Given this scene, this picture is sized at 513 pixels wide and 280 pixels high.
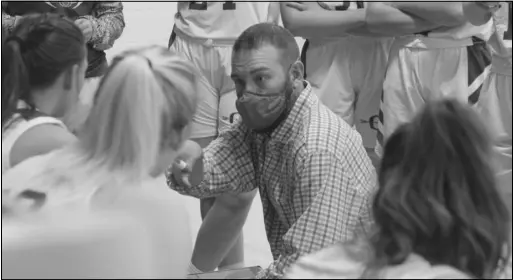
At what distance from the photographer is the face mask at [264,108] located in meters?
3.09

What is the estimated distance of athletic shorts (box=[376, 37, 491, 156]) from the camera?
12.5 feet

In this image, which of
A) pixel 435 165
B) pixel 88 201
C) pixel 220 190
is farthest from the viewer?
pixel 220 190

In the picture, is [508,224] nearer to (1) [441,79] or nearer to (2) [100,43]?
(1) [441,79]

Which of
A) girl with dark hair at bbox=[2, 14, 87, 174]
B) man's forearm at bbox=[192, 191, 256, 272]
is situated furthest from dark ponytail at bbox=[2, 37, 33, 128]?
man's forearm at bbox=[192, 191, 256, 272]

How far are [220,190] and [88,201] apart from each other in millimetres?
1028

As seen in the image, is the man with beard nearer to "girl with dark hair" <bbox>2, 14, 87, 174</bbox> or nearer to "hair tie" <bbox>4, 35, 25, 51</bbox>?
"girl with dark hair" <bbox>2, 14, 87, 174</bbox>

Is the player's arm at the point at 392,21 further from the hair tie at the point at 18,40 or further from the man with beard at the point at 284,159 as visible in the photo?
the hair tie at the point at 18,40

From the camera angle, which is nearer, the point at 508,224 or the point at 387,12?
the point at 508,224

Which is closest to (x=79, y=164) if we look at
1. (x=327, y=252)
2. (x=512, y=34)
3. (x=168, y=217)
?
(x=168, y=217)

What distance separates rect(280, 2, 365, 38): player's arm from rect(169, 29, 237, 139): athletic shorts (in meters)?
0.36

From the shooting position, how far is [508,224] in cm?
211

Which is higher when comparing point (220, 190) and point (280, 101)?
point (280, 101)

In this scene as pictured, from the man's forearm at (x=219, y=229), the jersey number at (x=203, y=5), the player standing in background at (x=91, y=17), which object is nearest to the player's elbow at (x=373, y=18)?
the jersey number at (x=203, y=5)

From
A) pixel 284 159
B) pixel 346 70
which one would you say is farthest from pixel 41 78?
pixel 346 70
